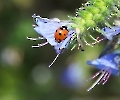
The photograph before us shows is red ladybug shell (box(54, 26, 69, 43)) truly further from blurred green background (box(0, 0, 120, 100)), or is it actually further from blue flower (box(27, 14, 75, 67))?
blurred green background (box(0, 0, 120, 100))

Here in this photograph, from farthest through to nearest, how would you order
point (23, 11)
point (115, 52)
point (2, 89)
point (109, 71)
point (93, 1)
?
point (23, 11)
point (2, 89)
point (109, 71)
point (115, 52)
point (93, 1)

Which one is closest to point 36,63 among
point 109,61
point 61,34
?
point 109,61

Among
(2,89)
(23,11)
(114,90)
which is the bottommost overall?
(2,89)

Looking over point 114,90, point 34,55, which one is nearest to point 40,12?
point 34,55

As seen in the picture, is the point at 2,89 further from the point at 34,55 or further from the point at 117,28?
the point at 117,28

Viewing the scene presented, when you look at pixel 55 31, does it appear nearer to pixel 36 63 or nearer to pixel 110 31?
pixel 110 31

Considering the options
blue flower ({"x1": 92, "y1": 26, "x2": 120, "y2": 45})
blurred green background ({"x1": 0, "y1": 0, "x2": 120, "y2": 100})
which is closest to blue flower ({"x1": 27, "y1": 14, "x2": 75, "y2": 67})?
blue flower ({"x1": 92, "y1": 26, "x2": 120, "y2": 45})

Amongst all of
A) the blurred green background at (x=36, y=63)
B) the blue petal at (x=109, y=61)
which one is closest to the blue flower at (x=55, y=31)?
the blue petal at (x=109, y=61)
